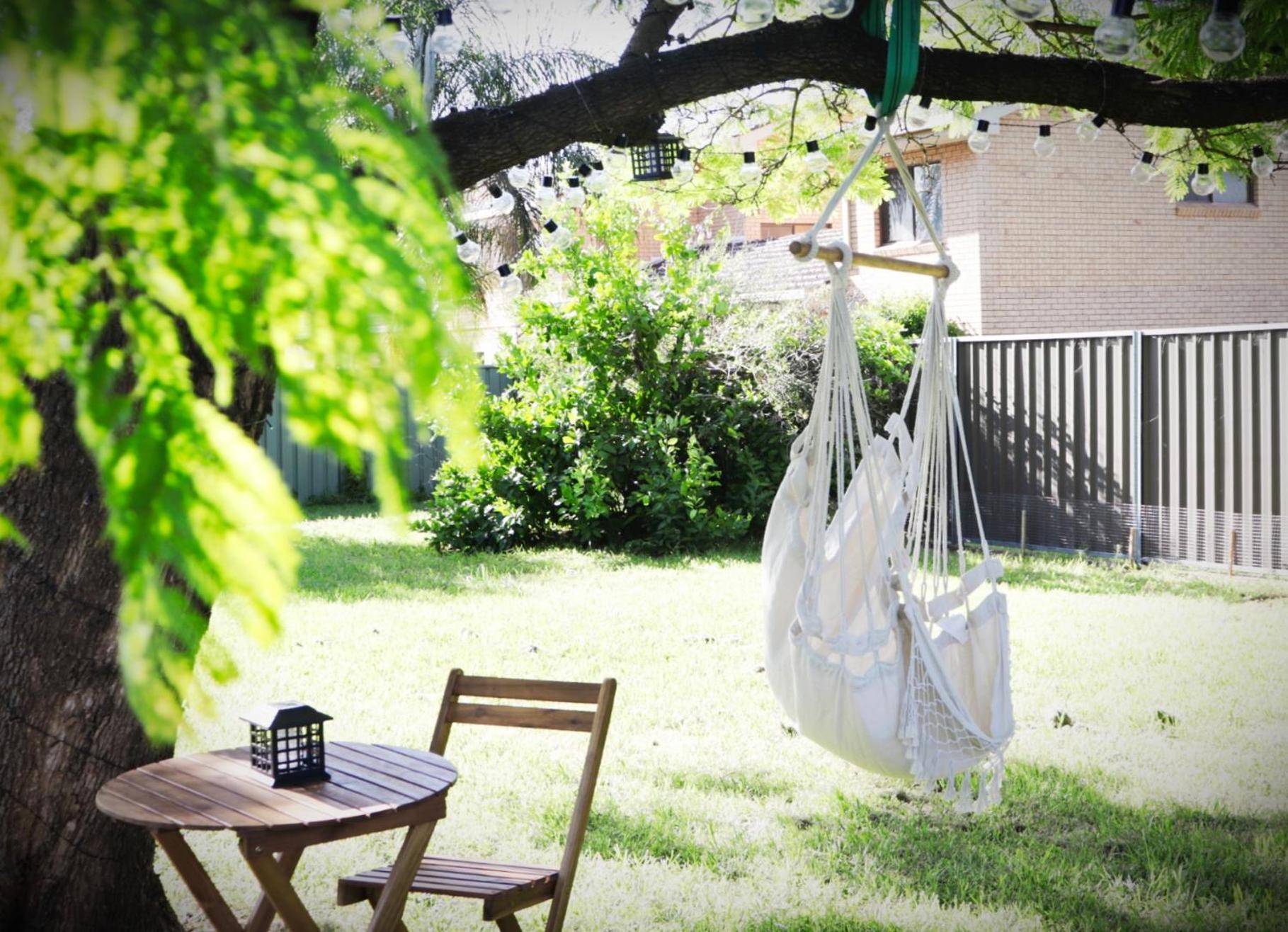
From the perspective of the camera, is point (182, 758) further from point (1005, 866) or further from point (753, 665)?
point (753, 665)

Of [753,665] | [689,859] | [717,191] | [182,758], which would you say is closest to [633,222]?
[717,191]

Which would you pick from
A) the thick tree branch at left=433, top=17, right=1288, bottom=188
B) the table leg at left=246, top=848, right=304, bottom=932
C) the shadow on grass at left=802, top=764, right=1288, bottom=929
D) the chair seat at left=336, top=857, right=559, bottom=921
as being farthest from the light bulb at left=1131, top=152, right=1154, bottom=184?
the table leg at left=246, top=848, right=304, bottom=932

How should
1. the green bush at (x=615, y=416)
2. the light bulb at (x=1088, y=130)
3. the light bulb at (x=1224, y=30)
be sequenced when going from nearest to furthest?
the light bulb at (x=1224, y=30) → the light bulb at (x=1088, y=130) → the green bush at (x=615, y=416)

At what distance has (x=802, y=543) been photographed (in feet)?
10.5

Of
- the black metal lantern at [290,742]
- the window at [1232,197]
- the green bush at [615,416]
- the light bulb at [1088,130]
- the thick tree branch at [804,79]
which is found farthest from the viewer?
the window at [1232,197]

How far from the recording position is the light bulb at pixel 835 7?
2.84 metres

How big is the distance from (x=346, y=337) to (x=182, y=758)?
2.38 m

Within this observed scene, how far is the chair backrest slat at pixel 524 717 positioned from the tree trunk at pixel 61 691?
704 millimetres

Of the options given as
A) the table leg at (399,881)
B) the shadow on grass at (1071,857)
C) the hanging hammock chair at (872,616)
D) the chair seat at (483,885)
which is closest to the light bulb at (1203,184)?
the hanging hammock chair at (872,616)

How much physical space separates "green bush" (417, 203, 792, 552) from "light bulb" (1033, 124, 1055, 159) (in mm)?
4962

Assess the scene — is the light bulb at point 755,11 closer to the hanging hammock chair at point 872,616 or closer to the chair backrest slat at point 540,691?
the hanging hammock chair at point 872,616

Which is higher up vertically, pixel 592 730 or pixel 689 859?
pixel 592 730

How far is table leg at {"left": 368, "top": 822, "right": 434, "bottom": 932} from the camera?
7.76 ft

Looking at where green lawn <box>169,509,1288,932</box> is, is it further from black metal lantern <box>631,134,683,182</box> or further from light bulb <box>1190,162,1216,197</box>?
black metal lantern <box>631,134,683,182</box>
